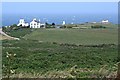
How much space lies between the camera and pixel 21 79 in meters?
5.11

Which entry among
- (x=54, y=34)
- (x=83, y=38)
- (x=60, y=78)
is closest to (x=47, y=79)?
(x=60, y=78)

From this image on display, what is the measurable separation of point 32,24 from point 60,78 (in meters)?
74.7

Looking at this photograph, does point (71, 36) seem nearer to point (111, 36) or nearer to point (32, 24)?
point (111, 36)

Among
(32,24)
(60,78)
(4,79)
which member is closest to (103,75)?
(60,78)

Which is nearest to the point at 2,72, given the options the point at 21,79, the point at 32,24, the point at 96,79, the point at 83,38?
the point at 21,79

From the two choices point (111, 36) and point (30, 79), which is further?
point (111, 36)

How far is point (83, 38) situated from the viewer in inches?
1997

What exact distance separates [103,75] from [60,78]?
0.62 meters

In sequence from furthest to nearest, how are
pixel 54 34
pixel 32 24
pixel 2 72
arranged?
Result: pixel 32 24 → pixel 54 34 → pixel 2 72

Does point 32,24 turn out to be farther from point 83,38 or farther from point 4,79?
point 4,79

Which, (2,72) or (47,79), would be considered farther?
(2,72)

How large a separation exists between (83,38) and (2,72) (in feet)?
149

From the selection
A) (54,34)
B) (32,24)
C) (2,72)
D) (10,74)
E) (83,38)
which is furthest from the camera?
(32,24)

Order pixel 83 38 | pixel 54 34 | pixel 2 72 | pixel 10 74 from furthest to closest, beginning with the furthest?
pixel 54 34 → pixel 83 38 → pixel 2 72 → pixel 10 74
